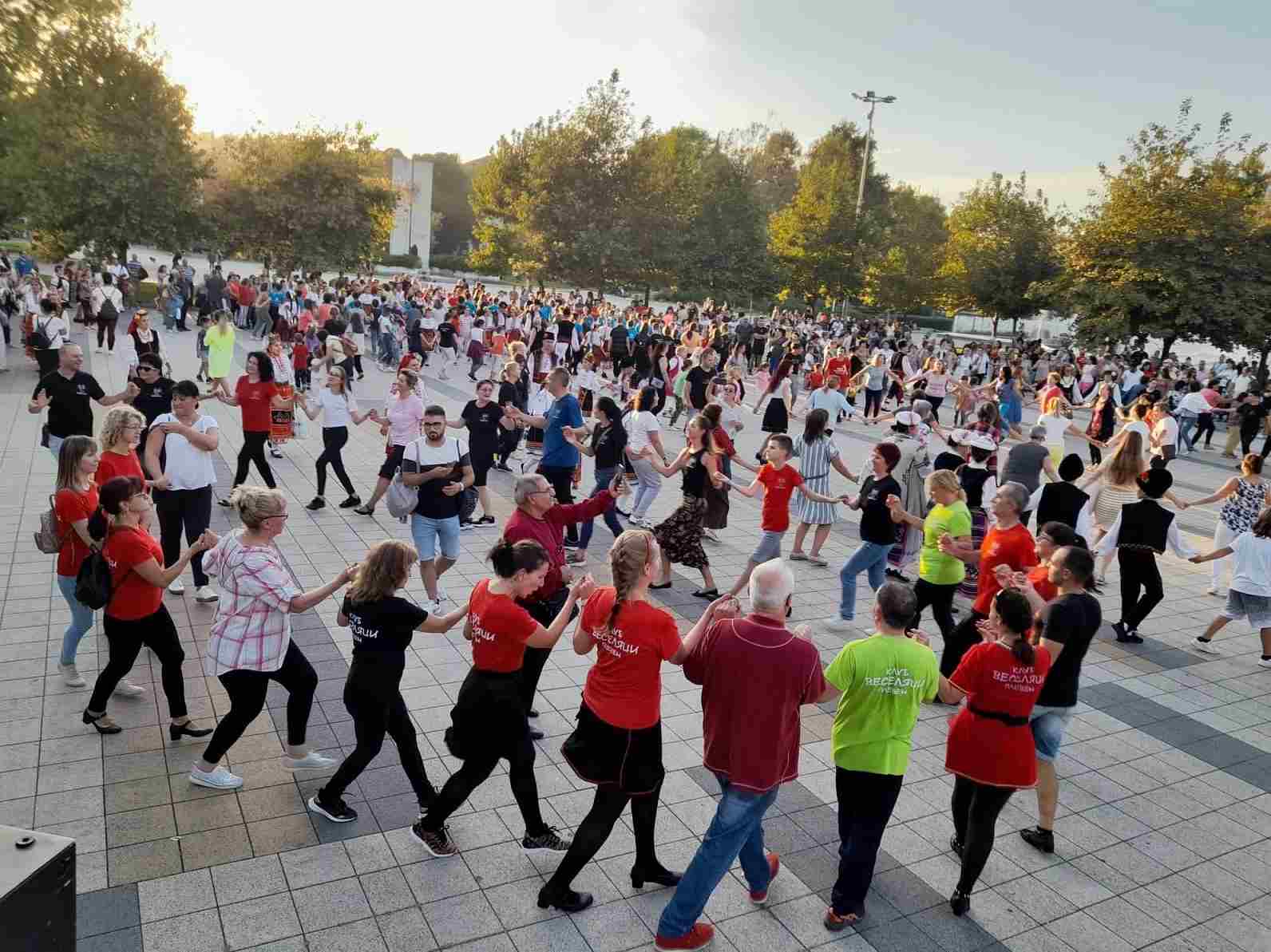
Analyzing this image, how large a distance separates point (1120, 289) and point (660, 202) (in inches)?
728

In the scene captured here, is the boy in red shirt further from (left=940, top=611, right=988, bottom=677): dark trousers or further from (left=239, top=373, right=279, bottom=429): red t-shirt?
(left=239, top=373, right=279, bottom=429): red t-shirt

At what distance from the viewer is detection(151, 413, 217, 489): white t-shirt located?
697 cm

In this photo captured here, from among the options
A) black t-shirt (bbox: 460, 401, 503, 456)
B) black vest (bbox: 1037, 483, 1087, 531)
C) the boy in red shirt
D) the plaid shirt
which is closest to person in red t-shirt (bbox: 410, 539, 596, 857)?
the plaid shirt

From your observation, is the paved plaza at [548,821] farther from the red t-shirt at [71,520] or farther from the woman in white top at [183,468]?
the red t-shirt at [71,520]

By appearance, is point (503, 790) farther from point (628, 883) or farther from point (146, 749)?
point (146, 749)

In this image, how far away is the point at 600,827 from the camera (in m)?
3.99

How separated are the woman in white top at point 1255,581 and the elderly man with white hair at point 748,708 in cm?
611

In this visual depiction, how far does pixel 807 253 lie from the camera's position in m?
43.3

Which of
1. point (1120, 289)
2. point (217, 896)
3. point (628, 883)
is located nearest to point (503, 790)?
point (628, 883)

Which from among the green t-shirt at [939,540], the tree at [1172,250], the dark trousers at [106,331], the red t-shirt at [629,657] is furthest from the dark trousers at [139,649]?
the tree at [1172,250]

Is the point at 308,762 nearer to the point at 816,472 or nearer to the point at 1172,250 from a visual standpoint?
the point at 816,472

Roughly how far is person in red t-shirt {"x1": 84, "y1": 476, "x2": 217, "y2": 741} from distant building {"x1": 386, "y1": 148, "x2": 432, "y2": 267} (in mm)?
72172

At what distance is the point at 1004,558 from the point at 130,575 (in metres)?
5.41

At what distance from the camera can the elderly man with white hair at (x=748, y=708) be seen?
3.67 metres
